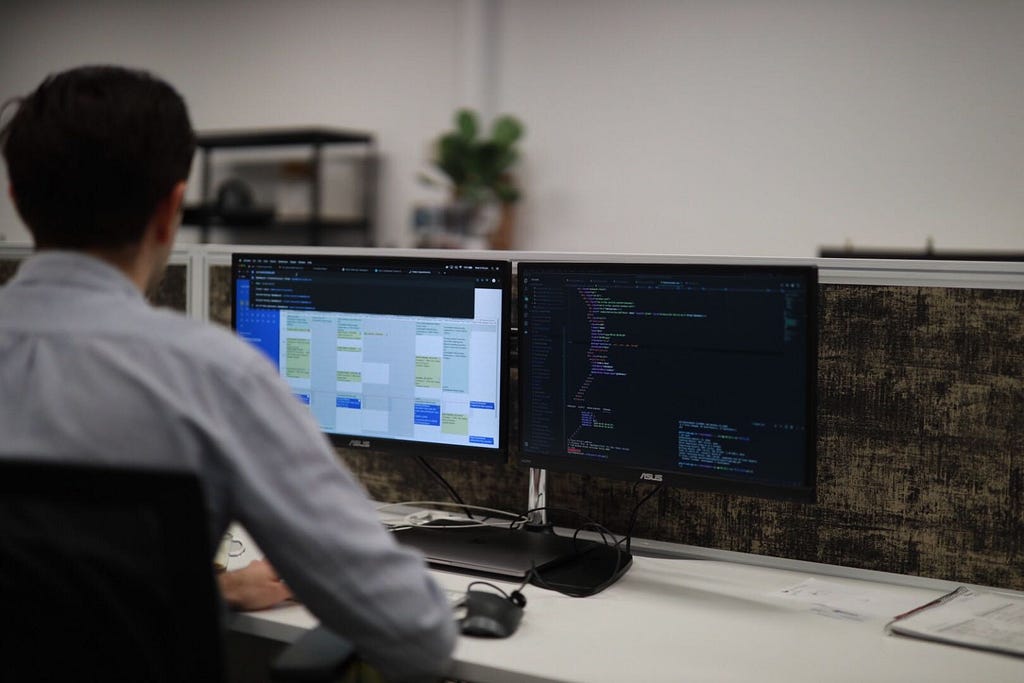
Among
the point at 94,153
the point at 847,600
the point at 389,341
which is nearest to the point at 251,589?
the point at 389,341

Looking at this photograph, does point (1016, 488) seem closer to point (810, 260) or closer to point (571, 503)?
point (810, 260)

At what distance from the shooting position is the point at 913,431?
1.34 metres

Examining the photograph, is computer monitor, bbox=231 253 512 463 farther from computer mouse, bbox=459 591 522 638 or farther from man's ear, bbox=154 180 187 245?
man's ear, bbox=154 180 187 245

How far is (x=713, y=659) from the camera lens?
3.56 feet

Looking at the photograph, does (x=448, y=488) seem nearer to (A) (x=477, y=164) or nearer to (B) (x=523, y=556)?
(B) (x=523, y=556)

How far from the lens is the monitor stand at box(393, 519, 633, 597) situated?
1327 mm

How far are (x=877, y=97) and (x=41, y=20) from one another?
540cm

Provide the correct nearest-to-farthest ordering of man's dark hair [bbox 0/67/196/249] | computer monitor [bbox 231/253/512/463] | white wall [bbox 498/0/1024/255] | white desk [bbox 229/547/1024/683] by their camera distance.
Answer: man's dark hair [bbox 0/67/196/249], white desk [bbox 229/547/1024/683], computer monitor [bbox 231/253/512/463], white wall [bbox 498/0/1024/255]

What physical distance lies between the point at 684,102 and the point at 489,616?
376 centimetres

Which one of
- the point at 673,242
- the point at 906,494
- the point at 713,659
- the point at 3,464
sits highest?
the point at 673,242

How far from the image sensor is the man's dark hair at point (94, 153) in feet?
2.70

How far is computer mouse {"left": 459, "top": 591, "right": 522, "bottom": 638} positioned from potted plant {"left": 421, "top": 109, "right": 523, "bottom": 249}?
12.0ft

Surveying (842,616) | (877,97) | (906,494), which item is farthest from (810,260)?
(877,97)

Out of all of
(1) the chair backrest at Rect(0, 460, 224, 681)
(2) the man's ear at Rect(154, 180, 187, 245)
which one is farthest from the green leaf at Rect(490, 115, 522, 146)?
(1) the chair backrest at Rect(0, 460, 224, 681)
